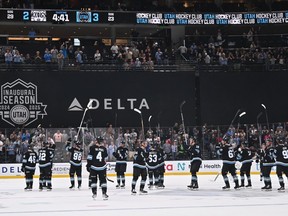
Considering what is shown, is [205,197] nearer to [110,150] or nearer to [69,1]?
[110,150]

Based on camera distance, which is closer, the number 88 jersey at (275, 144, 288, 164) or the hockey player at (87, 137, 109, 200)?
the hockey player at (87, 137, 109, 200)

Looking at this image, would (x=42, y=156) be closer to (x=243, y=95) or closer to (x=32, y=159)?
(x=32, y=159)

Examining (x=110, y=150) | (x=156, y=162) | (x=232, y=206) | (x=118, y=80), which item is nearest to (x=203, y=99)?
(x=118, y=80)

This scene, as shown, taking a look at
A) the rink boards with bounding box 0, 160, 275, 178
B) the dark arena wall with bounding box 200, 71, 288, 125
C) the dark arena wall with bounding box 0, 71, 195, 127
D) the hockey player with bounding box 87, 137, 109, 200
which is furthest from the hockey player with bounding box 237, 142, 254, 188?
the dark arena wall with bounding box 200, 71, 288, 125

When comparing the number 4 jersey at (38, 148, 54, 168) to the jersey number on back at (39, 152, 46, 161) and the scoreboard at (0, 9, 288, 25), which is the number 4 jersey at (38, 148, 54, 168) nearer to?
the jersey number on back at (39, 152, 46, 161)

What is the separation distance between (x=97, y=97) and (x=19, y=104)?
13.3ft

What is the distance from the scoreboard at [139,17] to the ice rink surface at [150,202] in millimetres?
14590

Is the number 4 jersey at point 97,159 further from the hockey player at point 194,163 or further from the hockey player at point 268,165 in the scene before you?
the hockey player at point 268,165

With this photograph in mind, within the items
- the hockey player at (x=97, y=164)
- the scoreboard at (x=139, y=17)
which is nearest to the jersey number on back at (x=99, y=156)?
the hockey player at (x=97, y=164)

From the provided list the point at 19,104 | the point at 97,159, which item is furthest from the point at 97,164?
the point at 19,104

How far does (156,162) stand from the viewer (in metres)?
22.0

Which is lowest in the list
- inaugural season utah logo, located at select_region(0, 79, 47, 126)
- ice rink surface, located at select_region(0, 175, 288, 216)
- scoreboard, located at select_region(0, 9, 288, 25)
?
ice rink surface, located at select_region(0, 175, 288, 216)

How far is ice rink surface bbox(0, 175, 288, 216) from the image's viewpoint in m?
14.7

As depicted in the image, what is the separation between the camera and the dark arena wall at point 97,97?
33.2 m
